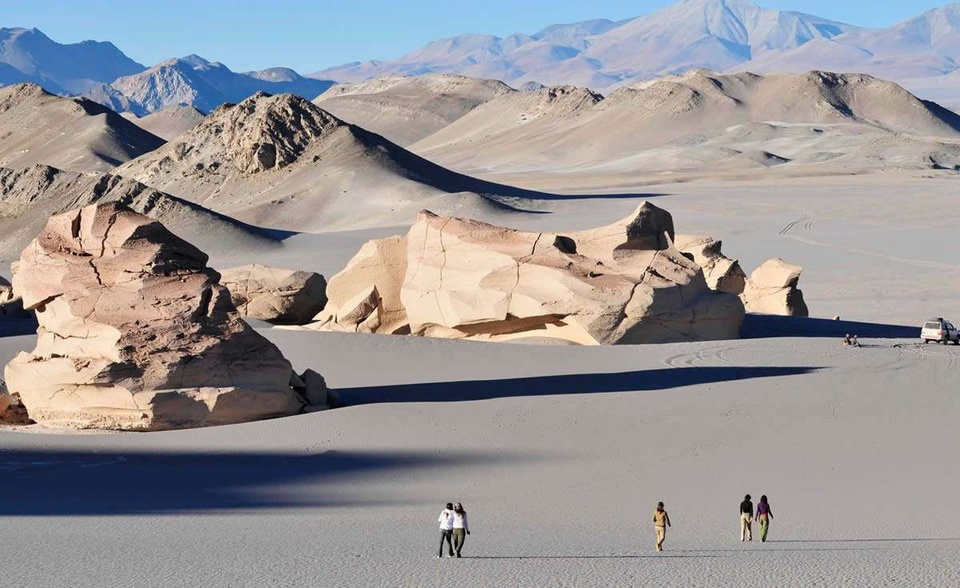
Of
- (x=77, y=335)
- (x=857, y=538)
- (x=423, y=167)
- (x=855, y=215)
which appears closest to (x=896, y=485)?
(x=857, y=538)

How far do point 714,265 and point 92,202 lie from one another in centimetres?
3094

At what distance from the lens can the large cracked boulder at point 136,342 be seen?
17.2m

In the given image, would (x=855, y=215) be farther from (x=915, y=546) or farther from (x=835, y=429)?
(x=915, y=546)

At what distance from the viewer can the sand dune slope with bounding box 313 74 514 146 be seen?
148750 mm

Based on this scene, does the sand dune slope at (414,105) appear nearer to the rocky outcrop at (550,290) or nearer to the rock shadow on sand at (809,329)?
the rock shadow on sand at (809,329)

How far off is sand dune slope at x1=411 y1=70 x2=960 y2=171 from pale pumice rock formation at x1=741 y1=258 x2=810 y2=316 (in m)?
68.4

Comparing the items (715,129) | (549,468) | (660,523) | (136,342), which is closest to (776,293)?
(549,468)

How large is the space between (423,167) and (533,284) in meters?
44.4

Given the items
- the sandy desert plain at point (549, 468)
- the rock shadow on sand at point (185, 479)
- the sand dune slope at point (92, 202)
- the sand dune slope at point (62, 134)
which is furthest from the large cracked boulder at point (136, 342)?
the sand dune slope at point (62, 134)

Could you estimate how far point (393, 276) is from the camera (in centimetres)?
2625

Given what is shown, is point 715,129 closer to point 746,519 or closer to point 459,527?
point 746,519

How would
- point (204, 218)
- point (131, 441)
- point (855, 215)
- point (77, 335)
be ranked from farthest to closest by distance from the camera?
point (855, 215), point (204, 218), point (77, 335), point (131, 441)

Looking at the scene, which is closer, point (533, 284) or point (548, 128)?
point (533, 284)

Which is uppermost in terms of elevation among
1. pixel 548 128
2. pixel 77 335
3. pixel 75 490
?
pixel 548 128
